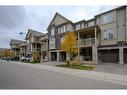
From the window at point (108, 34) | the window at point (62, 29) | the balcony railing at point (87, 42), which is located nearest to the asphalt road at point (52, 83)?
the window at point (108, 34)

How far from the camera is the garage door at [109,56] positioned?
26212 mm

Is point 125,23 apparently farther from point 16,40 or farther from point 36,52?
point 16,40

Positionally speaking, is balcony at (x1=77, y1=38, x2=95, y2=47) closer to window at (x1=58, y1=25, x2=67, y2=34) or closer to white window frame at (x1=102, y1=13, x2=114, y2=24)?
white window frame at (x1=102, y1=13, x2=114, y2=24)

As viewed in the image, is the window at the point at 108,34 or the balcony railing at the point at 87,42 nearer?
the window at the point at 108,34

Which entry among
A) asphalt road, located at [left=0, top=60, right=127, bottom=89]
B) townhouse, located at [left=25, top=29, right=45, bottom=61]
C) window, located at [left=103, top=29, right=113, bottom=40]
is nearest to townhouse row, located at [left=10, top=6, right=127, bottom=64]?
window, located at [left=103, top=29, right=113, bottom=40]

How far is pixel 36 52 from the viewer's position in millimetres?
48812

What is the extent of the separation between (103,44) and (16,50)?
59559mm

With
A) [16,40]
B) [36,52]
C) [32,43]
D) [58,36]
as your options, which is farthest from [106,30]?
[16,40]

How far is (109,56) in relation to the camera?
27.4 meters

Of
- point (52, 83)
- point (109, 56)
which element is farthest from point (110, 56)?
point (52, 83)

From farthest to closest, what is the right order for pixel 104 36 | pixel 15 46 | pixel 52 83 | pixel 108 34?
pixel 15 46 < pixel 104 36 < pixel 108 34 < pixel 52 83

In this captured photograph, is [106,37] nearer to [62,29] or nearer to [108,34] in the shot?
[108,34]

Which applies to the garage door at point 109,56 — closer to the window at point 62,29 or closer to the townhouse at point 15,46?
the window at point 62,29

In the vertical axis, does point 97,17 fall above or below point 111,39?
above
